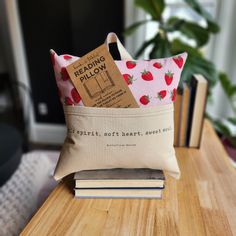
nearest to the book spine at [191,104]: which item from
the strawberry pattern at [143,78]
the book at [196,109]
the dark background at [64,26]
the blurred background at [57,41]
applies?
the book at [196,109]

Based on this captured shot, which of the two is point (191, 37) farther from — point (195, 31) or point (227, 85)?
point (227, 85)

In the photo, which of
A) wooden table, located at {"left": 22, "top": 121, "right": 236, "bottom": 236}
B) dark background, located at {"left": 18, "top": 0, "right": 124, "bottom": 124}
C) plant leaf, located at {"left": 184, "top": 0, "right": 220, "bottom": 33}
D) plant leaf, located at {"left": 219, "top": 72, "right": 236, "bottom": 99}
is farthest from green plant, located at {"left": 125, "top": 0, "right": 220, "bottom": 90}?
wooden table, located at {"left": 22, "top": 121, "right": 236, "bottom": 236}

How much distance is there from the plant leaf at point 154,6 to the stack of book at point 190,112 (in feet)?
2.46

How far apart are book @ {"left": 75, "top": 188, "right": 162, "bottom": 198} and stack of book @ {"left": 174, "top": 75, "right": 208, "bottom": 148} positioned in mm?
320

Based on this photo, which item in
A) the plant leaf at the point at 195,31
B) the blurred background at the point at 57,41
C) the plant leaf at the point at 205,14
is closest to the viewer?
the plant leaf at the point at 205,14

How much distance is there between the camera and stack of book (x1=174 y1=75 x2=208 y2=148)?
33.5 inches

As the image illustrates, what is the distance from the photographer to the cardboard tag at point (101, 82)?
0.57 m

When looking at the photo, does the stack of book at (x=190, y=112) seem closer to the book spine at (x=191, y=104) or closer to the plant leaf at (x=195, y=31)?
the book spine at (x=191, y=104)

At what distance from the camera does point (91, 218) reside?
60 cm

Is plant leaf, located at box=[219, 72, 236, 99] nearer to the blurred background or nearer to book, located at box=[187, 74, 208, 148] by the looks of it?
the blurred background

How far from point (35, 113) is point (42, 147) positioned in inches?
13.4

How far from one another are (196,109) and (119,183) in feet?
1.40

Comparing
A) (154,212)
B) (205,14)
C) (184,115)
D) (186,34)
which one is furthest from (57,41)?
(154,212)

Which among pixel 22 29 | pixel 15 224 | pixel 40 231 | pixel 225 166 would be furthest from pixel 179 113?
pixel 22 29
